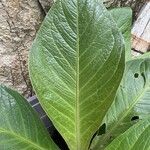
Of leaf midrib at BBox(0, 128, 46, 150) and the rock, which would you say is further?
the rock

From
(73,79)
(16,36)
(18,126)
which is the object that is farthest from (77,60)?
(16,36)

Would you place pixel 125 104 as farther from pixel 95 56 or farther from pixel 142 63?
pixel 95 56

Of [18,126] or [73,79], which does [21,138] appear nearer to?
[18,126]

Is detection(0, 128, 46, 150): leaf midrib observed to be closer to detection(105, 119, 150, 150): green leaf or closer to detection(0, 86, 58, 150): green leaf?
detection(0, 86, 58, 150): green leaf

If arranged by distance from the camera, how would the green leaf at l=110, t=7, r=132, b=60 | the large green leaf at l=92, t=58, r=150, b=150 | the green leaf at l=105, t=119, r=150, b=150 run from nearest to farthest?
1. the green leaf at l=105, t=119, r=150, b=150
2. the large green leaf at l=92, t=58, r=150, b=150
3. the green leaf at l=110, t=7, r=132, b=60

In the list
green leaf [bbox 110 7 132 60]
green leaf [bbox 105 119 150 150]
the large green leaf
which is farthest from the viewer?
green leaf [bbox 110 7 132 60]

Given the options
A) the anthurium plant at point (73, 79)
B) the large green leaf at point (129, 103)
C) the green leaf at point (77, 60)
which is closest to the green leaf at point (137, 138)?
the anthurium plant at point (73, 79)

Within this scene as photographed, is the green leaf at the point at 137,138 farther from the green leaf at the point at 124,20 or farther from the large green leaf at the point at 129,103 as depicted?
the green leaf at the point at 124,20

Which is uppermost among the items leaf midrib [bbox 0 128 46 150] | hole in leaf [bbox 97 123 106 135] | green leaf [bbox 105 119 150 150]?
green leaf [bbox 105 119 150 150]

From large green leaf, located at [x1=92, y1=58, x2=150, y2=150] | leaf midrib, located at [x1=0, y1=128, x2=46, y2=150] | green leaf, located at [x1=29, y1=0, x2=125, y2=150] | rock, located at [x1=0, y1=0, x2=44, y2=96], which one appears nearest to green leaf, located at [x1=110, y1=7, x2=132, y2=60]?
large green leaf, located at [x1=92, y1=58, x2=150, y2=150]
